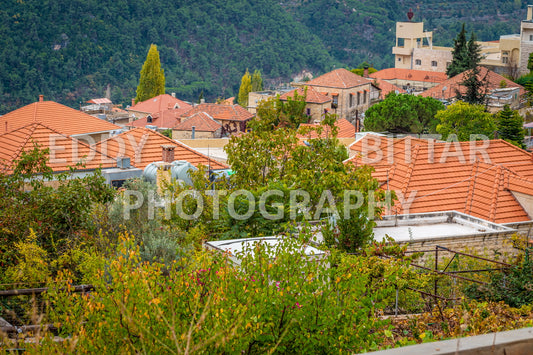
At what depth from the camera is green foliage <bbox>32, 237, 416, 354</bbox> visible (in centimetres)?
519

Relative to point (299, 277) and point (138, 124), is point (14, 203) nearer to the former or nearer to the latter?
point (299, 277)

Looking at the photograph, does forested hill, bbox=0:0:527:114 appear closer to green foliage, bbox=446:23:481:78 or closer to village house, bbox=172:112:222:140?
village house, bbox=172:112:222:140

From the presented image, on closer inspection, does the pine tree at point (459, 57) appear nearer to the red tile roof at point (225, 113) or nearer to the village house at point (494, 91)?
the village house at point (494, 91)

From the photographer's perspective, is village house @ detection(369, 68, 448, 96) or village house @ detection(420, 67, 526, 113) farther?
village house @ detection(369, 68, 448, 96)

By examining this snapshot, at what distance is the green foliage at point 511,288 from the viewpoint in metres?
10.1

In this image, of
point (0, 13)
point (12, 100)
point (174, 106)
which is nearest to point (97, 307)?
point (174, 106)

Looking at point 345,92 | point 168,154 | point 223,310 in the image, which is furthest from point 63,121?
point 345,92

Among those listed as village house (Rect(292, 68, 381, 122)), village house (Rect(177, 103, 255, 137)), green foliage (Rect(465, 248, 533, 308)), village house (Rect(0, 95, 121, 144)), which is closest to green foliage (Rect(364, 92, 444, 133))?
village house (Rect(177, 103, 255, 137))

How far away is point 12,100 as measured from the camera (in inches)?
3339

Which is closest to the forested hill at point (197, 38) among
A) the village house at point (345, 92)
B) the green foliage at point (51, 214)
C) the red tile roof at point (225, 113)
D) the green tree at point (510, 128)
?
the red tile roof at point (225, 113)

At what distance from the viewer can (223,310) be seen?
210 inches

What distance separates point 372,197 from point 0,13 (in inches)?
3773

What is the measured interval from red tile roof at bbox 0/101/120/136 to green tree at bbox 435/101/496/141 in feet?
49.6

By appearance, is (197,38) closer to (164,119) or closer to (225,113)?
(164,119)
